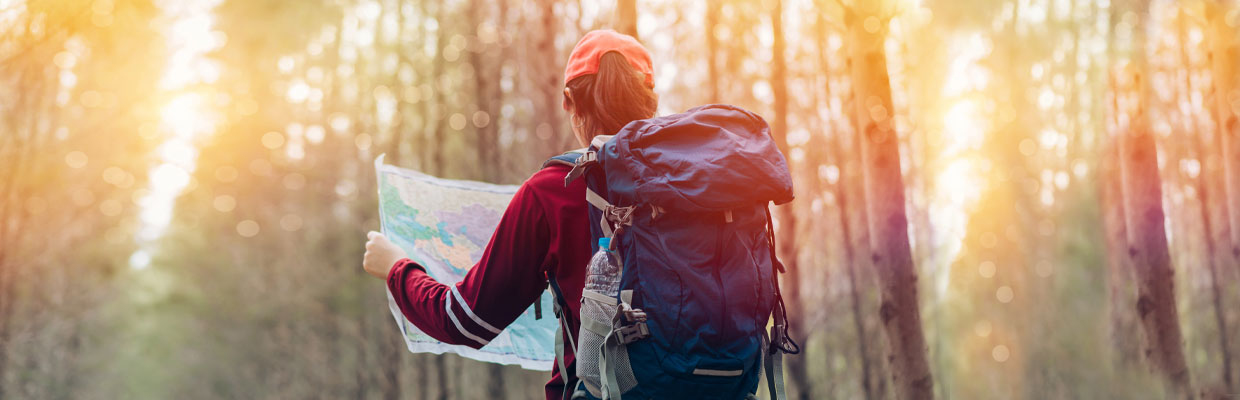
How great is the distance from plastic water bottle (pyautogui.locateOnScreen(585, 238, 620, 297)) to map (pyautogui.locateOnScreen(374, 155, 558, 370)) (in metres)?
0.77

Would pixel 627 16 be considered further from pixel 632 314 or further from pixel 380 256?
pixel 632 314

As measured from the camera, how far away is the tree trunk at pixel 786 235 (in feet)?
17.6

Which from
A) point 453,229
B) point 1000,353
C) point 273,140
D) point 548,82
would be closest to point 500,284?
point 453,229

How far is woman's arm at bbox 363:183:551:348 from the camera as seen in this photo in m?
1.51

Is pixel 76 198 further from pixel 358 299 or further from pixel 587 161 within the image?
pixel 587 161

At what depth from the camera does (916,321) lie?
4242 millimetres

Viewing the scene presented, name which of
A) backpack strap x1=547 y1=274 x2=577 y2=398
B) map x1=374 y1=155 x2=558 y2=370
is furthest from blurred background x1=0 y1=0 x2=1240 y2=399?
backpack strap x1=547 y1=274 x2=577 y2=398

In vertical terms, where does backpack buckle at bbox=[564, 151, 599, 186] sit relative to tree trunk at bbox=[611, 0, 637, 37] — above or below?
below

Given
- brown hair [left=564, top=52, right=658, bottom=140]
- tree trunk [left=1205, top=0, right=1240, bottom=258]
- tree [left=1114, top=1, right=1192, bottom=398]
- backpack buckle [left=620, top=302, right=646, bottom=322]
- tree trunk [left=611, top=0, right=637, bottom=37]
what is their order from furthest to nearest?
1. tree trunk [left=1205, top=0, right=1240, bottom=258]
2. tree [left=1114, top=1, right=1192, bottom=398]
3. tree trunk [left=611, top=0, right=637, bottom=37]
4. brown hair [left=564, top=52, right=658, bottom=140]
5. backpack buckle [left=620, top=302, right=646, bottom=322]

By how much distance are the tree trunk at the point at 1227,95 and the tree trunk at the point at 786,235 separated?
3.43 meters

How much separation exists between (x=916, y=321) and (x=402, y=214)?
116 inches

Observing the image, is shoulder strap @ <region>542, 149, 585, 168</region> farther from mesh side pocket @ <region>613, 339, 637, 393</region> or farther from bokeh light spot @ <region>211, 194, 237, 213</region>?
bokeh light spot @ <region>211, 194, 237, 213</region>

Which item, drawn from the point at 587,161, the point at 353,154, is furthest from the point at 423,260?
the point at 353,154

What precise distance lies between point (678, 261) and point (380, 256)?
655 mm
